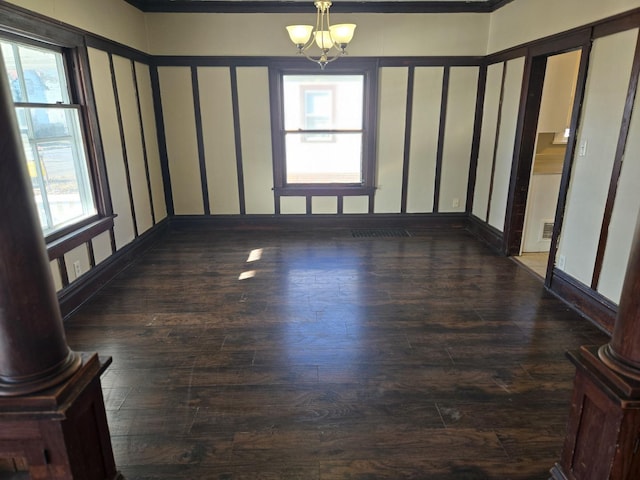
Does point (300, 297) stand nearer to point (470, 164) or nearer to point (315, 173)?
point (315, 173)

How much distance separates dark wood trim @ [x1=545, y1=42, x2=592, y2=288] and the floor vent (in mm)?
1994

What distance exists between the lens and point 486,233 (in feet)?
16.9

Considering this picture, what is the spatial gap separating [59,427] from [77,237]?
2.44 metres

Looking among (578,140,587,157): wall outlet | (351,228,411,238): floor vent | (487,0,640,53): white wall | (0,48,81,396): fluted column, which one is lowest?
(351,228,411,238): floor vent

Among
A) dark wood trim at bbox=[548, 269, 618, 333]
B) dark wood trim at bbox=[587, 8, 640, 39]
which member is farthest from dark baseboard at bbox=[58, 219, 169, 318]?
dark wood trim at bbox=[587, 8, 640, 39]

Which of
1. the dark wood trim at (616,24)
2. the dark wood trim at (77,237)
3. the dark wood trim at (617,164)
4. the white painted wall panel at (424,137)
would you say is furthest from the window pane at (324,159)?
the dark wood trim at (617,164)

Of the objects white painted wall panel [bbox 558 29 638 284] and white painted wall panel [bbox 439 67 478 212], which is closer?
white painted wall panel [bbox 558 29 638 284]

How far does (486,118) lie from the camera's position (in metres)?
5.19

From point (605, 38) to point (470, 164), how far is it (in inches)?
101

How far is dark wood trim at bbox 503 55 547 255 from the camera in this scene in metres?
4.15

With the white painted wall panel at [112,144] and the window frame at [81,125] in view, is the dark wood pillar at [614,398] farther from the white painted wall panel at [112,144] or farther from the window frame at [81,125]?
the white painted wall panel at [112,144]

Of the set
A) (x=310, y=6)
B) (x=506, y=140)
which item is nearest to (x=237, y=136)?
(x=310, y=6)

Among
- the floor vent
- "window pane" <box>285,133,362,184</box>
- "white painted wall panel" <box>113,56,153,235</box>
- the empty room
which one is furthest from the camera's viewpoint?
"window pane" <box>285,133,362,184</box>

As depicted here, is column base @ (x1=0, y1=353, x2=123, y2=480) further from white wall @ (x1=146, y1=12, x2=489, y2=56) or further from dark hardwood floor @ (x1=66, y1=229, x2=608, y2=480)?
white wall @ (x1=146, y1=12, x2=489, y2=56)
